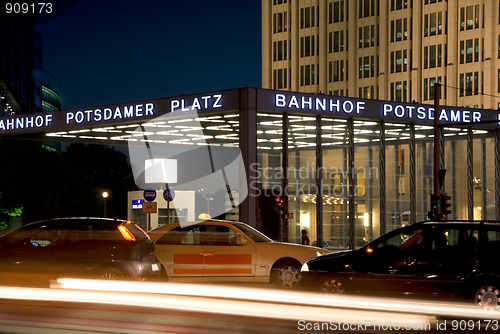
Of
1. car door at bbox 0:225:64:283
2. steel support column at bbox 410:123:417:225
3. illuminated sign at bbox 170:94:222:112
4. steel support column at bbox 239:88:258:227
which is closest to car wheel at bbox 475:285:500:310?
car door at bbox 0:225:64:283

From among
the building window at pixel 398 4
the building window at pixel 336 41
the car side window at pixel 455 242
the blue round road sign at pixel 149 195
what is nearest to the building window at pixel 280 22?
the building window at pixel 336 41

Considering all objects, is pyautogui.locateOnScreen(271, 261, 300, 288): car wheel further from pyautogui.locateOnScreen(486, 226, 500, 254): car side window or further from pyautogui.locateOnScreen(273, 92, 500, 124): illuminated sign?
pyautogui.locateOnScreen(273, 92, 500, 124): illuminated sign

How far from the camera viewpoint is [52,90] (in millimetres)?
152000

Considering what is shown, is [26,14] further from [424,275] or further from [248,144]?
[424,275]

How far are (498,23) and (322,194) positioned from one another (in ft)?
239

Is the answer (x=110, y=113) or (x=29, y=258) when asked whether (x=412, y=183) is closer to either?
(x=110, y=113)

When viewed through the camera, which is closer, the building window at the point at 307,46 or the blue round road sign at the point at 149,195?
the blue round road sign at the point at 149,195

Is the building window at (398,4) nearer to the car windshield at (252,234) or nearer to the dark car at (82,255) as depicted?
the car windshield at (252,234)

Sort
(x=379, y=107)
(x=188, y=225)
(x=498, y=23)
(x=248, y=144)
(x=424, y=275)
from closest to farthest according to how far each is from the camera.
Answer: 1. (x=424, y=275)
2. (x=188, y=225)
3. (x=248, y=144)
4. (x=379, y=107)
5. (x=498, y=23)

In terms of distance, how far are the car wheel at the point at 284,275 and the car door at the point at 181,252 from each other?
163 centimetres

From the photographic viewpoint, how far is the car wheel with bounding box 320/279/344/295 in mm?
15062

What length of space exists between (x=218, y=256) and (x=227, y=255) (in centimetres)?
20

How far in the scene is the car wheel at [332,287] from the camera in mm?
15062

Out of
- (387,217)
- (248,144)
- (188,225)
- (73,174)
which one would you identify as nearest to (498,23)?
(73,174)
